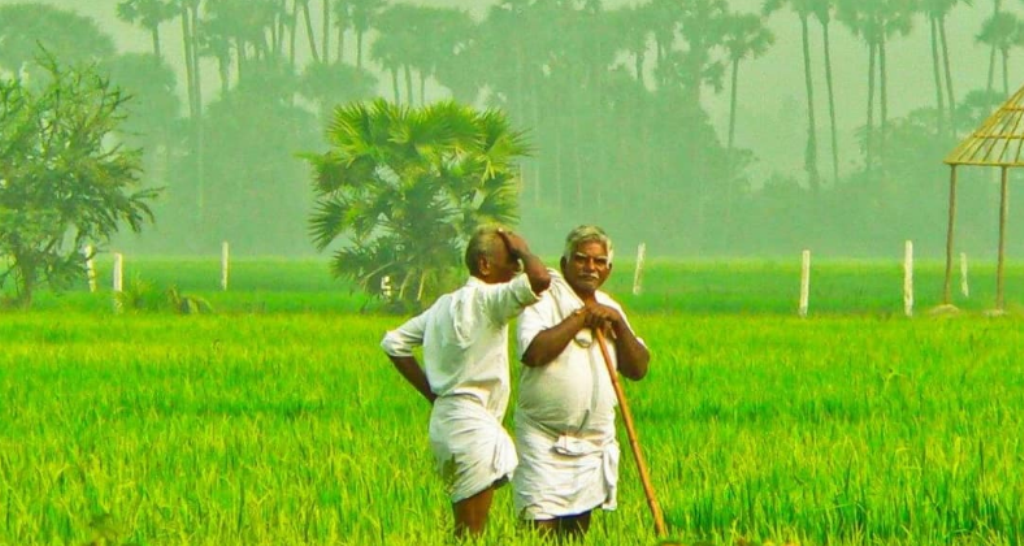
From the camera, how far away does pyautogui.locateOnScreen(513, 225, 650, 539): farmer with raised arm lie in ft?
20.7

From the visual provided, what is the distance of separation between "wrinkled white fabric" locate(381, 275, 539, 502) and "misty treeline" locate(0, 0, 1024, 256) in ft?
267

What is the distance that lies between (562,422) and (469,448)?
1.05ft

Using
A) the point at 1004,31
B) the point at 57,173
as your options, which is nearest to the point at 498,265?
the point at 57,173

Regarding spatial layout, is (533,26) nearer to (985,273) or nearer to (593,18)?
(593,18)

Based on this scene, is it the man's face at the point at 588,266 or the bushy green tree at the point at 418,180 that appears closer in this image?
the man's face at the point at 588,266

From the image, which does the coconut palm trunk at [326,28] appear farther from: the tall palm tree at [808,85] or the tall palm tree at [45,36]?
the tall palm tree at [808,85]

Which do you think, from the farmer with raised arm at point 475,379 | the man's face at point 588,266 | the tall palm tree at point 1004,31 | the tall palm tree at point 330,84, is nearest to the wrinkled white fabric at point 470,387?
the farmer with raised arm at point 475,379

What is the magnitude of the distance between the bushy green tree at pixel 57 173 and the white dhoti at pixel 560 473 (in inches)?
1039

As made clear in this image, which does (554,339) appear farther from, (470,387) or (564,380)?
(470,387)

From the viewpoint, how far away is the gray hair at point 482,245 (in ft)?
21.1

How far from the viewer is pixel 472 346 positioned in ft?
20.9

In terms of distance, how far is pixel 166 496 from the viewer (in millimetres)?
8117

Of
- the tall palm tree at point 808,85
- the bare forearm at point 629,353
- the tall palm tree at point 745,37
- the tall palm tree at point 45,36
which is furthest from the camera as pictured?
the tall palm tree at point 45,36

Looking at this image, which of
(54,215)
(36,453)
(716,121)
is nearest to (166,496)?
(36,453)
